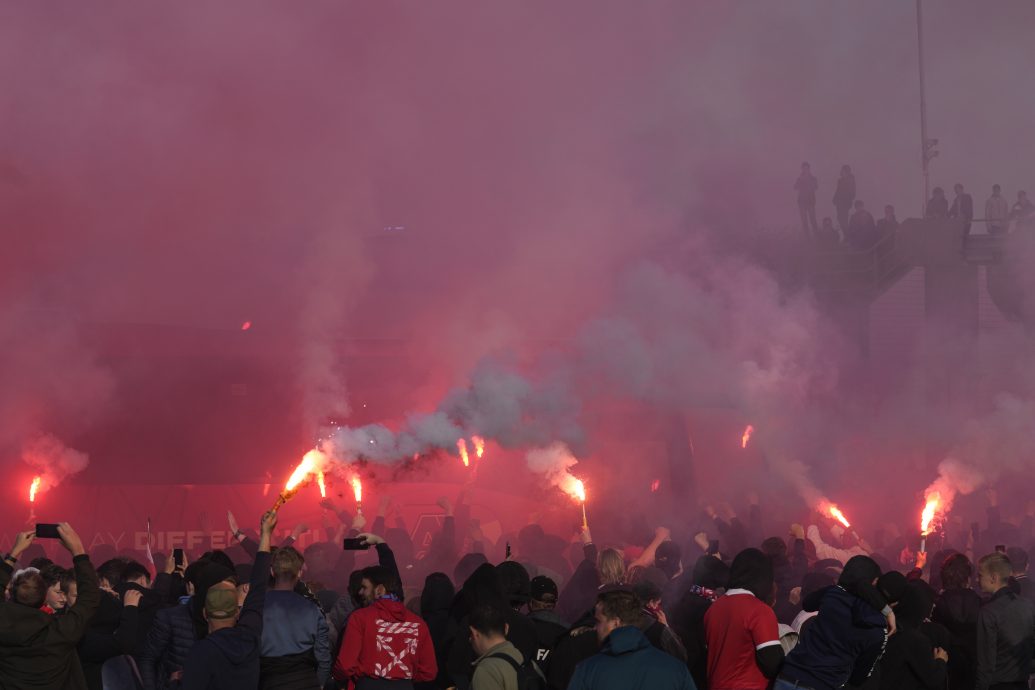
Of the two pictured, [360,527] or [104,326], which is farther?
[104,326]

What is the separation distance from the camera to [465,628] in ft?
21.6

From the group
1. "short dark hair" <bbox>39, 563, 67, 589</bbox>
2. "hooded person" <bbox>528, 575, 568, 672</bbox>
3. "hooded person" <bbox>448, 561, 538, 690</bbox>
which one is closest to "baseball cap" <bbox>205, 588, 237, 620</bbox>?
"hooded person" <bbox>448, 561, 538, 690</bbox>

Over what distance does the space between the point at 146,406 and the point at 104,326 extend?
215cm

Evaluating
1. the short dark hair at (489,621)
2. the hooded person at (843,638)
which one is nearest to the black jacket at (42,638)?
the short dark hair at (489,621)

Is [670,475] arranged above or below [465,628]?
above

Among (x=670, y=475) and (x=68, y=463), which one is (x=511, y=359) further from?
(x=68, y=463)

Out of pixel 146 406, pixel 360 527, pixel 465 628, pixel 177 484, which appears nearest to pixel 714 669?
pixel 465 628

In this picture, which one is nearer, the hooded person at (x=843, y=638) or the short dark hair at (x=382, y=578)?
the hooded person at (x=843, y=638)

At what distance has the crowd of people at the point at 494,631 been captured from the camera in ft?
19.7

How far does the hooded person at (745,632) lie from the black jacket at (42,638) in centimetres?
350

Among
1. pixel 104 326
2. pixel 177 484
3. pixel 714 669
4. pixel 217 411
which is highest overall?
pixel 104 326

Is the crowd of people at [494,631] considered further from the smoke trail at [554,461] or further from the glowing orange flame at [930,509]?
the glowing orange flame at [930,509]

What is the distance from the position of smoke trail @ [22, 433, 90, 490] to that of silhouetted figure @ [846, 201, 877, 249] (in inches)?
631

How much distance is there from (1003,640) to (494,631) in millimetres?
3977
